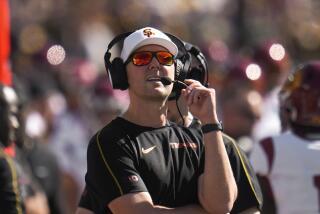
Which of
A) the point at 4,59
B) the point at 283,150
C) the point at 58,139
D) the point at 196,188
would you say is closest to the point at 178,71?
the point at 196,188

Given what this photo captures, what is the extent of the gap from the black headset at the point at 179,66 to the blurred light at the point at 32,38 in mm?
11960

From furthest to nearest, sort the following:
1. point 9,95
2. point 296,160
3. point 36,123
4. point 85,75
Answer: point 85,75
point 36,123
point 9,95
point 296,160

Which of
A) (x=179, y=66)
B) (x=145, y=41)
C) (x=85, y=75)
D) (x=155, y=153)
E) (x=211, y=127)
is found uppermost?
(x=145, y=41)

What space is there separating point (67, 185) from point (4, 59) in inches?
96.0

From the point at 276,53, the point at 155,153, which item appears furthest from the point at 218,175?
the point at 276,53

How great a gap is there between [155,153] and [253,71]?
452cm

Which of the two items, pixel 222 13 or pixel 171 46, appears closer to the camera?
pixel 171 46

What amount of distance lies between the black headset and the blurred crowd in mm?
2447

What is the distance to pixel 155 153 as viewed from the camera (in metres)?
5.62

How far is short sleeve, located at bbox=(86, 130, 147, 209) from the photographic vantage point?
18.2 feet

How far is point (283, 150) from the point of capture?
678 cm

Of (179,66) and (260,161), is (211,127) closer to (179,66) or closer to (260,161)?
(179,66)

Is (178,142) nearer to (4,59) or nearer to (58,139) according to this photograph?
(4,59)

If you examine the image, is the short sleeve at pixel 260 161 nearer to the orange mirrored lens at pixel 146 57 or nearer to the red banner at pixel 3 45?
the orange mirrored lens at pixel 146 57
